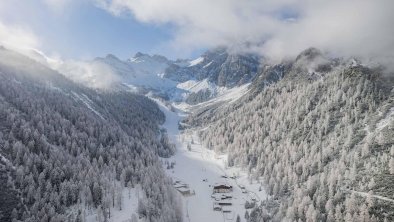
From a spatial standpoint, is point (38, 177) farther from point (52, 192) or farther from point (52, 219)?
point (52, 219)

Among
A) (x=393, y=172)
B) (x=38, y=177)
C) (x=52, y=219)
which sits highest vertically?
(x=393, y=172)

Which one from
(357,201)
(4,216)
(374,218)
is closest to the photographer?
(4,216)

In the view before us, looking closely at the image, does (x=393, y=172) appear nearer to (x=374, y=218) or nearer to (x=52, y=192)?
(x=374, y=218)

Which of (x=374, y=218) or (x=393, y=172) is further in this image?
(x=393, y=172)

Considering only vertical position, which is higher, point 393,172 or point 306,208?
point 393,172

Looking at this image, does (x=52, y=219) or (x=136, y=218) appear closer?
(x=52, y=219)

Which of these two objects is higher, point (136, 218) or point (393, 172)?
point (393, 172)

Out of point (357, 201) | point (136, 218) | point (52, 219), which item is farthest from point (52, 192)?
point (357, 201)

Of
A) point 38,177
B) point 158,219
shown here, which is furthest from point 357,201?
point 38,177

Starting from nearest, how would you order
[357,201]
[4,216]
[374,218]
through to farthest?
[4,216], [374,218], [357,201]
